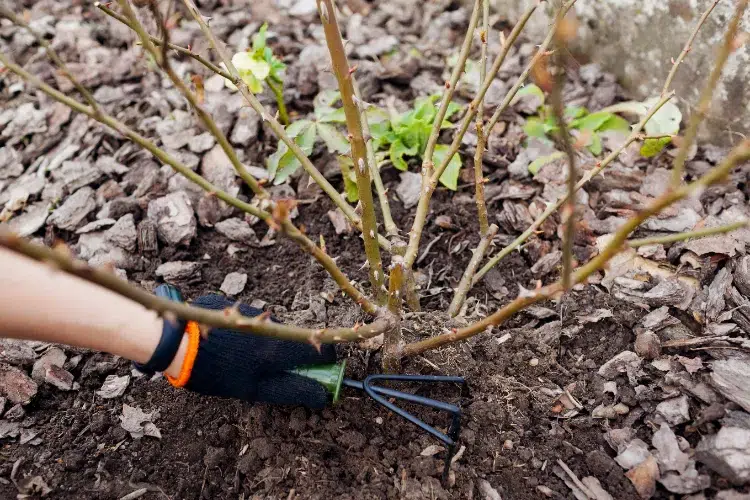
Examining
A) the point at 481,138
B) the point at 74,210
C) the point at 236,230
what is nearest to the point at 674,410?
the point at 481,138

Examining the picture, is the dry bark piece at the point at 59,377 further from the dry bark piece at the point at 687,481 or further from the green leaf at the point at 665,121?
the green leaf at the point at 665,121

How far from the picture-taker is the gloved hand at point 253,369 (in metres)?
1.53

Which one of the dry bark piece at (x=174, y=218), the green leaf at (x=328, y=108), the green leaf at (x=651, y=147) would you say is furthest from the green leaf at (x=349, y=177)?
the green leaf at (x=651, y=147)

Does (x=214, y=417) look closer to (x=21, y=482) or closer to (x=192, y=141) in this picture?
(x=21, y=482)

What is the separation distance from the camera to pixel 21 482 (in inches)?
61.7

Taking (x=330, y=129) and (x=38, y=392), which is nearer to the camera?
(x=38, y=392)

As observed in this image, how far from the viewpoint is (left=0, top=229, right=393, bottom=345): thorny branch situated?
89cm

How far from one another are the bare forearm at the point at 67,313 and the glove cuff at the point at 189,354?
79mm

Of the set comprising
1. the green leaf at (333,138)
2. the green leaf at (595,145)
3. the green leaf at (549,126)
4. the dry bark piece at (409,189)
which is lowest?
the dry bark piece at (409,189)

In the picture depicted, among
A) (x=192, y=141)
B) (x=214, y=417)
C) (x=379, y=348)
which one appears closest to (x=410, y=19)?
(x=192, y=141)

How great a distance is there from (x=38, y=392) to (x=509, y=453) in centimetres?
132

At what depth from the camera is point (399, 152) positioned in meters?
2.21

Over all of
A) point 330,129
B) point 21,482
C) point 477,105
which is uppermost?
point 477,105

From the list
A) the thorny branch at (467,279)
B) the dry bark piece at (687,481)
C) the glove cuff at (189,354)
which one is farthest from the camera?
the thorny branch at (467,279)
